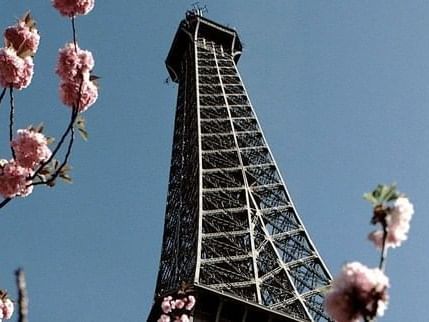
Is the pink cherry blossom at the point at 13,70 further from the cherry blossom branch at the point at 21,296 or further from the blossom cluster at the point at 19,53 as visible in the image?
the cherry blossom branch at the point at 21,296

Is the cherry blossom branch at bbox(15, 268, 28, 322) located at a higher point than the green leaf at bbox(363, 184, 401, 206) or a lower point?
lower

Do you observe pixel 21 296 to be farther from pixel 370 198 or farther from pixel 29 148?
pixel 29 148

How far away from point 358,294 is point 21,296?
1581 millimetres

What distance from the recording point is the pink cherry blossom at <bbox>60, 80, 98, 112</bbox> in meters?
7.17

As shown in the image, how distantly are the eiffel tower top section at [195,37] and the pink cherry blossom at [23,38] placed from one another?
48.8 meters

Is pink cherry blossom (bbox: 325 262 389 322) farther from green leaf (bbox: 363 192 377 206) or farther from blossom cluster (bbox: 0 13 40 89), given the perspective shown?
blossom cluster (bbox: 0 13 40 89)

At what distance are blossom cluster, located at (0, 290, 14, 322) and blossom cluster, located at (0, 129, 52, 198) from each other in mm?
877

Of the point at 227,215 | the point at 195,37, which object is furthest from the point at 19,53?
the point at 195,37

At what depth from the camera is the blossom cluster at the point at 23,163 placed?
23.5ft

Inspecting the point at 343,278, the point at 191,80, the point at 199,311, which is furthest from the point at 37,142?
the point at 191,80

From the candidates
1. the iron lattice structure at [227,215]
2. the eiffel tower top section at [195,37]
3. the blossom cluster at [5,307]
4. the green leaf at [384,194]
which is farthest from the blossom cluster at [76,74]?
the eiffel tower top section at [195,37]

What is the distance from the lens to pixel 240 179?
142 ft

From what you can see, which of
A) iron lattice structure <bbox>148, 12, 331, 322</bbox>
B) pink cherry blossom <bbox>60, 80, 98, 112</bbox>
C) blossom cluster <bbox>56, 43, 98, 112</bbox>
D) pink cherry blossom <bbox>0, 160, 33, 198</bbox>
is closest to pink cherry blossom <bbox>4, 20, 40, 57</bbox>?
blossom cluster <bbox>56, 43, 98, 112</bbox>

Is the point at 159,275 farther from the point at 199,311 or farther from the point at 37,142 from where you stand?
the point at 37,142
